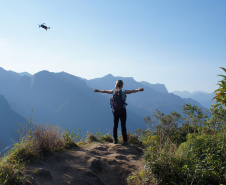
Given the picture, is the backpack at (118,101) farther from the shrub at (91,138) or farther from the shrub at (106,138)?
the shrub at (106,138)

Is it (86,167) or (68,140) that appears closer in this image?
(86,167)

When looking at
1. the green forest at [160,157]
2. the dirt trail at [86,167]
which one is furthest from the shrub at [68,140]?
the dirt trail at [86,167]

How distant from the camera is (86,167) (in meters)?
4.98

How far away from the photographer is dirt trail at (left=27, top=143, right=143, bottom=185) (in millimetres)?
4205

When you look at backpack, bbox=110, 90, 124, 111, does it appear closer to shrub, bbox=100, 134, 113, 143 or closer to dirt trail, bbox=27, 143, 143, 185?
dirt trail, bbox=27, 143, 143, 185

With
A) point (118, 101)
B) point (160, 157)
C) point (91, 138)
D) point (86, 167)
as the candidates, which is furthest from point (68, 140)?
point (160, 157)

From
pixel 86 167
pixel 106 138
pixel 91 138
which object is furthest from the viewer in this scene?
pixel 106 138

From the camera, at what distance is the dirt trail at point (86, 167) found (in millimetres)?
4205

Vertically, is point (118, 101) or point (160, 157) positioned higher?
point (118, 101)

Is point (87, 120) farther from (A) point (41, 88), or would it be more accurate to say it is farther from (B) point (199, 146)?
(B) point (199, 146)

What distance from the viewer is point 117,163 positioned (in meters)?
5.46

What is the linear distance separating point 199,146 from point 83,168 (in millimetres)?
2929

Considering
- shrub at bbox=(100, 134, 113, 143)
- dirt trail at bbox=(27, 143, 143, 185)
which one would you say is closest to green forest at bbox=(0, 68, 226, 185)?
dirt trail at bbox=(27, 143, 143, 185)

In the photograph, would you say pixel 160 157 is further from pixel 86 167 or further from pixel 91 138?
pixel 91 138
